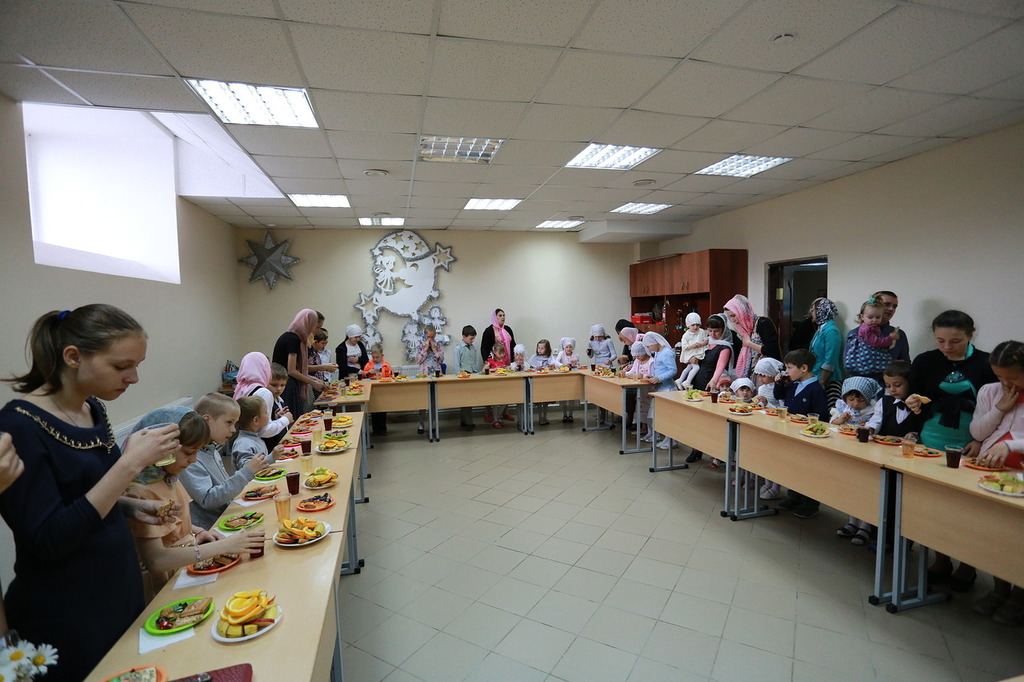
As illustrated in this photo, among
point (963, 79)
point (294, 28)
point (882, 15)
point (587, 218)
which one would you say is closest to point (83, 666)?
point (294, 28)

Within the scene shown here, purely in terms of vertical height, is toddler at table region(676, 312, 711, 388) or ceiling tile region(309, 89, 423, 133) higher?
ceiling tile region(309, 89, 423, 133)

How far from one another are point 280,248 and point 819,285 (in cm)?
763

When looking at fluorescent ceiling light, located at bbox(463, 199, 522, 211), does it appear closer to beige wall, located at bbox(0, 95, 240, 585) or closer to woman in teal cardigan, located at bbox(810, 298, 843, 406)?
beige wall, located at bbox(0, 95, 240, 585)

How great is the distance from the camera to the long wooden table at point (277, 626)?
45.4 inches

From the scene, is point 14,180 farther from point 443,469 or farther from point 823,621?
point 823,621

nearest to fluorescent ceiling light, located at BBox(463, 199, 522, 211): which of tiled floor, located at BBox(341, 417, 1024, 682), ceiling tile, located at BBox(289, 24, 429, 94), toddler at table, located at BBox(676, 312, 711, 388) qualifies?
toddler at table, located at BBox(676, 312, 711, 388)

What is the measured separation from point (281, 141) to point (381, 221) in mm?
3351

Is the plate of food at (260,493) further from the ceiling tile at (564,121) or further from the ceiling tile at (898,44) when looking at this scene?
the ceiling tile at (898,44)

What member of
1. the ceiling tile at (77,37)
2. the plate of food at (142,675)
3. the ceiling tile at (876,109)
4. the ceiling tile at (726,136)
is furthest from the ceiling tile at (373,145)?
the plate of food at (142,675)

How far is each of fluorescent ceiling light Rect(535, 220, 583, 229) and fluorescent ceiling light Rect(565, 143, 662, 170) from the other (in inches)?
110

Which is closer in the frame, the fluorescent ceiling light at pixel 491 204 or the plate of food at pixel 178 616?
the plate of food at pixel 178 616

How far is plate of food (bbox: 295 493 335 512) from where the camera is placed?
205 centimetres

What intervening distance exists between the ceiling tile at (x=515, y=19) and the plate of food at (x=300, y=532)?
228cm

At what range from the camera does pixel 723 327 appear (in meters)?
5.26
